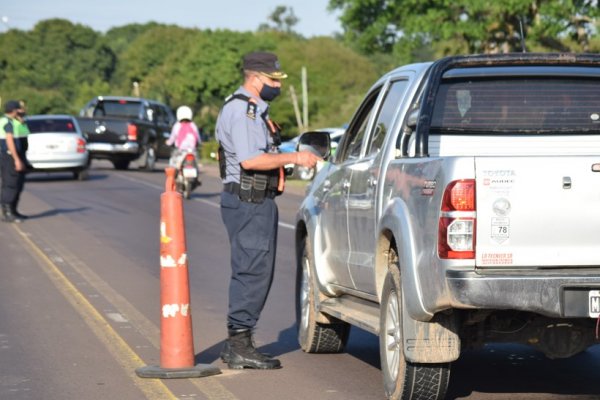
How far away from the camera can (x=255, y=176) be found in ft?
29.0

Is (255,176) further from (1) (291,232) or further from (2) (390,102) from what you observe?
(1) (291,232)

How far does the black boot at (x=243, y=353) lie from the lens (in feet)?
29.2

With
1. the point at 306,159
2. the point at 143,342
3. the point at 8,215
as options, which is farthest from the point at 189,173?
the point at 306,159

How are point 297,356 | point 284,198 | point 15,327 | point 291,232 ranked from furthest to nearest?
point 284,198 < point 291,232 < point 15,327 < point 297,356

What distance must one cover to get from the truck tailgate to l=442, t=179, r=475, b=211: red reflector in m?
0.03

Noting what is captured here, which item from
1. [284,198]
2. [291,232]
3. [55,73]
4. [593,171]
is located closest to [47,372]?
[593,171]

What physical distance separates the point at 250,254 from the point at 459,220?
2.39 metres

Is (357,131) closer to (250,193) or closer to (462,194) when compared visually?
(250,193)

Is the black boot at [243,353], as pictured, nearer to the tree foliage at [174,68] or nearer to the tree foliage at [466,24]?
the tree foliage at [466,24]

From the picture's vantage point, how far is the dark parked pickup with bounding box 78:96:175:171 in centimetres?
3906

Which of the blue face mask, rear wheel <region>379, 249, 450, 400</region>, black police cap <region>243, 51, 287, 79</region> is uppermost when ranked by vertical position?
black police cap <region>243, 51, 287, 79</region>

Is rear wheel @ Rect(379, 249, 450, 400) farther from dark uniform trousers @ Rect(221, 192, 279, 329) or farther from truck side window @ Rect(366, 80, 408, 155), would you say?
dark uniform trousers @ Rect(221, 192, 279, 329)

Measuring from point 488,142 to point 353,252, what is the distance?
1.20 m

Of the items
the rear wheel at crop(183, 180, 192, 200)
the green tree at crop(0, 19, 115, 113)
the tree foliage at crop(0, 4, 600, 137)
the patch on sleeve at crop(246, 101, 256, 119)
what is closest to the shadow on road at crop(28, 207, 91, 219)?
the rear wheel at crop(183, 180, 192, 200)
